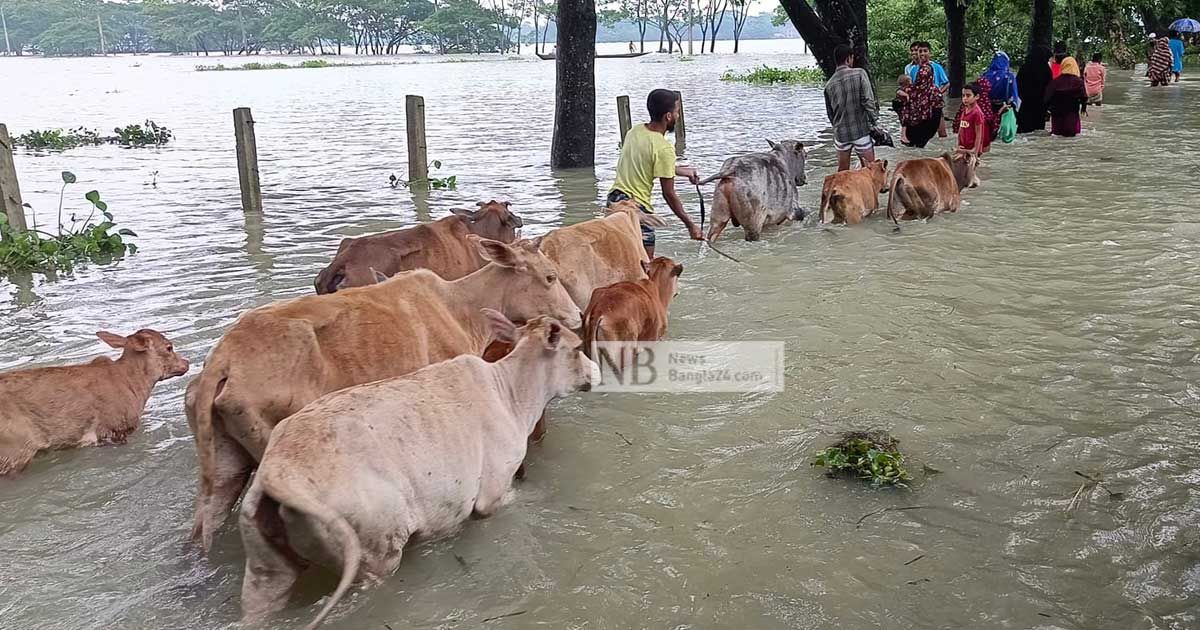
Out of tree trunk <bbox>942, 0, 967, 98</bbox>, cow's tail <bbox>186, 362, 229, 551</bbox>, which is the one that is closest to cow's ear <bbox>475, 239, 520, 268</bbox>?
cow's tail <bbox>186, 362, 229, 551</bbox>

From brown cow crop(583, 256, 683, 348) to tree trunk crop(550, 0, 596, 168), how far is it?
28.1ft

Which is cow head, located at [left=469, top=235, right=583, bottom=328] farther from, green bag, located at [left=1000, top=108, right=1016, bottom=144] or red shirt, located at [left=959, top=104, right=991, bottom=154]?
green bag, located at [left=1000, top=108, right=1016, bottom=144]

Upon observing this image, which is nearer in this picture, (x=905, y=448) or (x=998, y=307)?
(x=905, y=448)

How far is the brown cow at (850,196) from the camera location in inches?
410

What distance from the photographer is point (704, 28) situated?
95.9 meters

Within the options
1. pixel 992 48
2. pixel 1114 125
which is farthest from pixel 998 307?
pixel 992 48

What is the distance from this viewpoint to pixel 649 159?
799cm

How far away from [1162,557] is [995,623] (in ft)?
3.15

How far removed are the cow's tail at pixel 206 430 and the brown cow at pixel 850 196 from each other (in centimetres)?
775

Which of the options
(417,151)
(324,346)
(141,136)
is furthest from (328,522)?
(141,136)

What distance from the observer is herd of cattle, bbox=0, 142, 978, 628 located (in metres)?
3.59

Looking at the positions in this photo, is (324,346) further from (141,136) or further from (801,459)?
(141,136)

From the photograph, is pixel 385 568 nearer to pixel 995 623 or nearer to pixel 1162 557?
pixel 995 623

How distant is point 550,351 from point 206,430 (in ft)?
5.15
